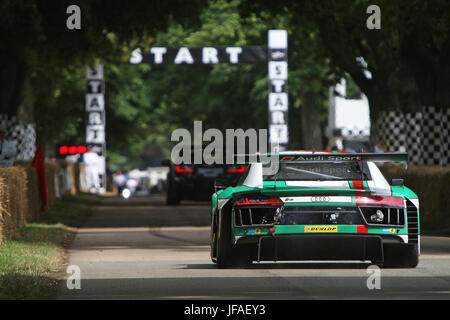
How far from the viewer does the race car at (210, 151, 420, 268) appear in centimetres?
1277

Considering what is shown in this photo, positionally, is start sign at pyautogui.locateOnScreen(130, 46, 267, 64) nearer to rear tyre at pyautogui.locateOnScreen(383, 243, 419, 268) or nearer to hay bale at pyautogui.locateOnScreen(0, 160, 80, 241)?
hay bale at pyautogui.locateOnScreen(0, 160, 80, 241)

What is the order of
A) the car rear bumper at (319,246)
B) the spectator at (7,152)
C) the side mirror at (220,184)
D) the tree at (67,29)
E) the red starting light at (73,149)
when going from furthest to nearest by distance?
1. the red starting light at (73,149)
2. the tree at (67,29)
3. the spectator at (7,152)
4. the side mirror at (220,184)
5. the car rear bumper at (319,246)

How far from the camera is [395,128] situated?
34125 millimetres

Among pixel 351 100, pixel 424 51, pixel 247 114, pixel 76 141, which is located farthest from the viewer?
pixel 76 141

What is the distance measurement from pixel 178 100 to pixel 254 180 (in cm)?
4946

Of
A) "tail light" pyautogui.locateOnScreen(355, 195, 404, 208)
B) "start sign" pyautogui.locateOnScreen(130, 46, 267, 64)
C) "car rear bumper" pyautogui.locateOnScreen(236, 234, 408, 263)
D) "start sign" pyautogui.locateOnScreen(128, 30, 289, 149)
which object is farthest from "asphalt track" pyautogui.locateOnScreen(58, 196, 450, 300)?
"start sign" pyautogui.locateOnScreen(130, 46, 267, 64)

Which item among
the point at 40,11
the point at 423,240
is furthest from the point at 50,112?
the point at 423,240

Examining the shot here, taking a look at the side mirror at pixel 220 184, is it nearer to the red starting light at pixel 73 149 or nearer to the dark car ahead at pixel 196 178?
the dark car ahead at pixel 196 178

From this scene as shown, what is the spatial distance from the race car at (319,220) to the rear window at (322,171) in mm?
146

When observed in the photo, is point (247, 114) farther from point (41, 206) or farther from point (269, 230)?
point (269, 230)

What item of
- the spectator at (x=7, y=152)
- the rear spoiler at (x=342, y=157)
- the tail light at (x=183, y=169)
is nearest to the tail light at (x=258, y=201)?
the rear spoiler at (x=342, y=157)

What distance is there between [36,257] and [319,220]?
14.4ft

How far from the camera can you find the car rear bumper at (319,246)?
12.8 metres
